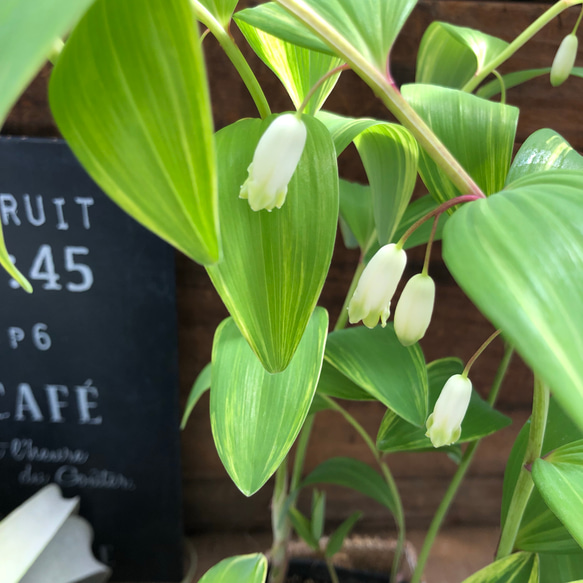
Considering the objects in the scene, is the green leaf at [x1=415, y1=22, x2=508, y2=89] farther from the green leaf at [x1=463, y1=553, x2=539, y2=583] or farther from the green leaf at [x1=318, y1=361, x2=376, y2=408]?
the green leaf at [x1=463, y1=553, x2=539, y2=583]

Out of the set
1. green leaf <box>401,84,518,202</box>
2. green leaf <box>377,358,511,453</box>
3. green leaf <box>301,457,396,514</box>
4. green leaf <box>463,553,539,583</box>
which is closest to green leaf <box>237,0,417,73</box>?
green leaf <box>401,84,518,202</box>

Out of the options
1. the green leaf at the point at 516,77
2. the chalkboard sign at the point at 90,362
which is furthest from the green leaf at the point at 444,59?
the chalkboard sign at the point at 90,362

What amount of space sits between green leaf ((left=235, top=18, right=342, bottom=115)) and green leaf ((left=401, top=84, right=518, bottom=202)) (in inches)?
3.0

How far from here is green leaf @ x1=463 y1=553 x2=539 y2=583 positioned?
1.57ft

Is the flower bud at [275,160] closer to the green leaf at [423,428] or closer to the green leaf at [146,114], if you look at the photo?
the green leaf at [146,114]

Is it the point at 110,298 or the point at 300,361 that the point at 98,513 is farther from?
the point at 300,361

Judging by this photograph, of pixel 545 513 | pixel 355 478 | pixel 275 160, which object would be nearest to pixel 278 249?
pixel 275 160

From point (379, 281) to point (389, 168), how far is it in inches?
6.1

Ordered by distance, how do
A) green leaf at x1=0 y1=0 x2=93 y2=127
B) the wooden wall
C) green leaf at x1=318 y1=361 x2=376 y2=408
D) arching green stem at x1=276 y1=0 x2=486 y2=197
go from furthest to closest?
the wooden wall, green leaf at x1=318 y1=361 x2=376 y2=408, arching green stem at x1=276 y1=0 x2=486 y2=197, green leaf at x1=0 y1=0 x2=93 y2=127

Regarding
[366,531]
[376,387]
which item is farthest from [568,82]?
[366,531]

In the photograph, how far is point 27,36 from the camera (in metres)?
0.15

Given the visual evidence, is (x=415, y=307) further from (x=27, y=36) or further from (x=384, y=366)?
(x=27, y=36)

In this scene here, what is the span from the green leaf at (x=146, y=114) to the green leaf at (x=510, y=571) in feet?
1.45

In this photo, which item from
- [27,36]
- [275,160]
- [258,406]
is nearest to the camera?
[27,36]
